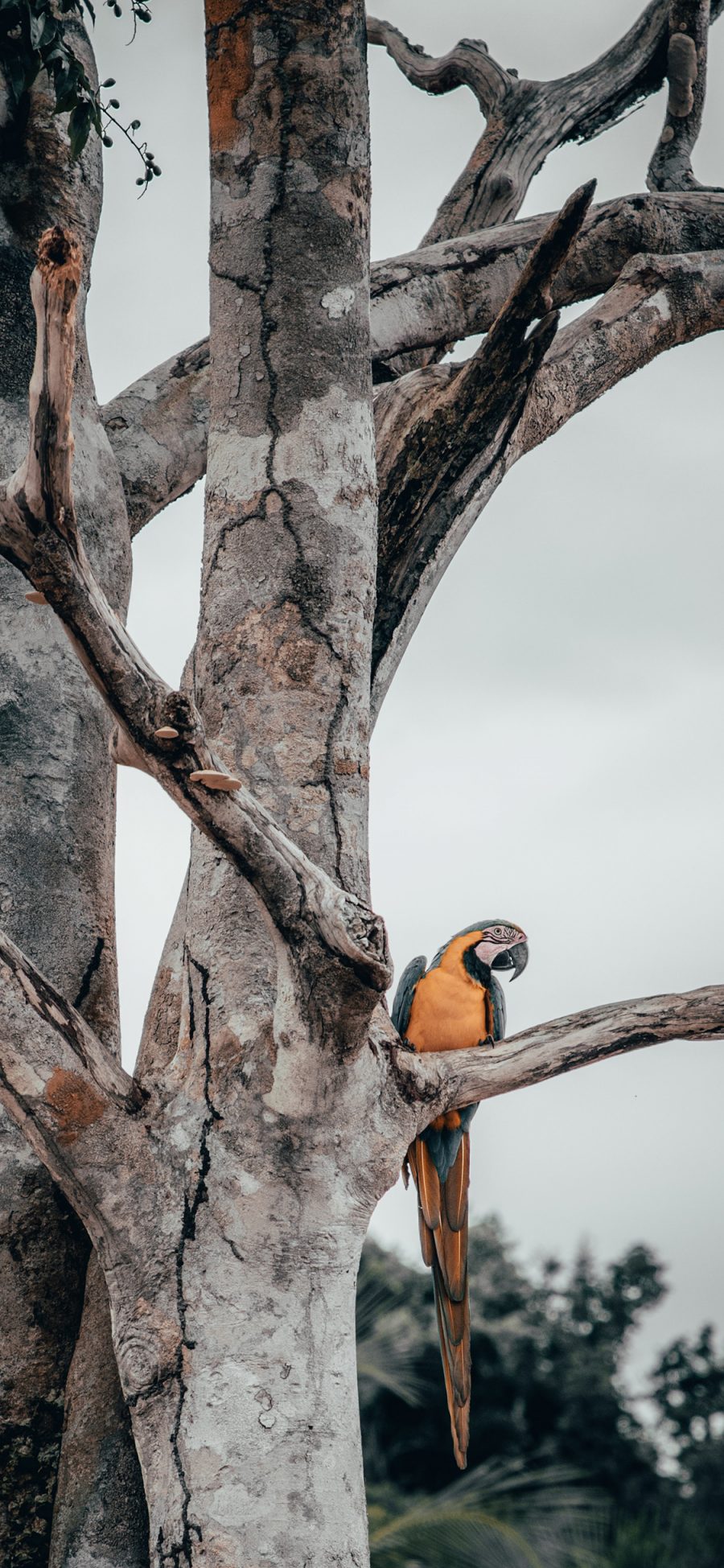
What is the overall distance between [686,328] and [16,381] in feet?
6.45

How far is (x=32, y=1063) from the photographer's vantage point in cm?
207

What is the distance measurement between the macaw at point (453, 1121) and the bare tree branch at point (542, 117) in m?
2.72

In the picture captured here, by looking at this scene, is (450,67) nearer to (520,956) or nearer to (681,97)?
(681,97)

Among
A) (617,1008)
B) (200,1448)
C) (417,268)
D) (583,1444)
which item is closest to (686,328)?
(417,268)

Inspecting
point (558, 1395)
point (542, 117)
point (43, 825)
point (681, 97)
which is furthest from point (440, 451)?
point (558, 1395)

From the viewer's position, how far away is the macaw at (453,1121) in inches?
123

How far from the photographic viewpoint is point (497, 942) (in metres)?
4.16

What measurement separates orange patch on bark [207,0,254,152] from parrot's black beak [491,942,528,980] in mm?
2468

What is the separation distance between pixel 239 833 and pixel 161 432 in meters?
2.12

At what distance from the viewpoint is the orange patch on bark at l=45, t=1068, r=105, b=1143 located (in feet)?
6.81

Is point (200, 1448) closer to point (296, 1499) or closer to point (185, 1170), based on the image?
point (296, 1499)

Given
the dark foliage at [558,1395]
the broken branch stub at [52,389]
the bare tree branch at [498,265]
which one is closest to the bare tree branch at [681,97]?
the bare tree branch at [498,265]

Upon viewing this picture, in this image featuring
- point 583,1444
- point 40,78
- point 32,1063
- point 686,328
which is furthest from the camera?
point 583,1444

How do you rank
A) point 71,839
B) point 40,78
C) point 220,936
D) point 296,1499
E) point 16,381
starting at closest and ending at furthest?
point 296,1499 < point 220,936 < point 71,839 < point 16,381 < point 40,78
